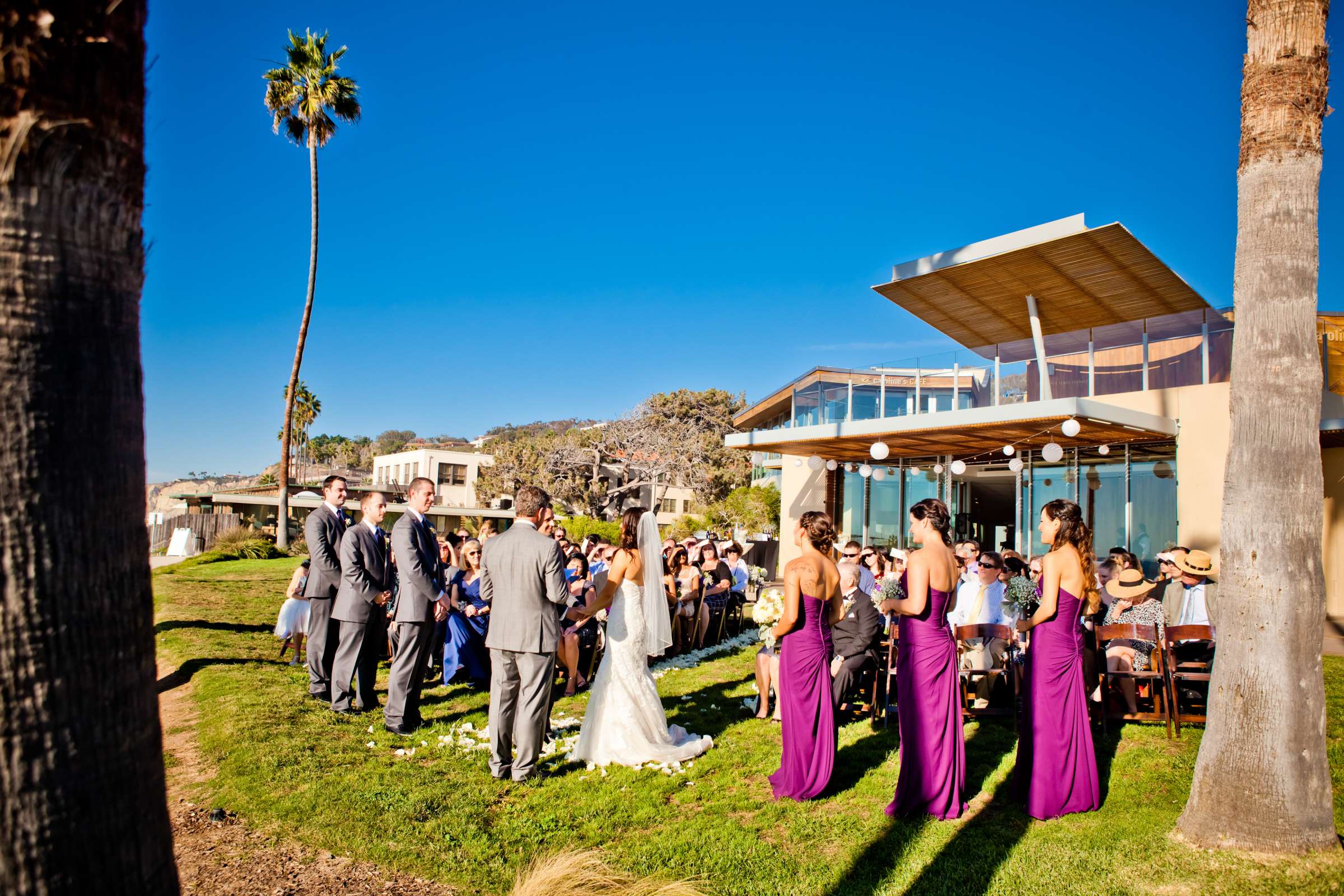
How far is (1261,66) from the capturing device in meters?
4.86

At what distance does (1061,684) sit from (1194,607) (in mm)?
4230

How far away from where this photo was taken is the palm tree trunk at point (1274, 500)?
14.6 ft

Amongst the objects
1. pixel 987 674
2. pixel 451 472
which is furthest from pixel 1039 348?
pixel 451 472

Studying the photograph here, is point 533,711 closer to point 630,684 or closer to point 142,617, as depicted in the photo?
point 630,684

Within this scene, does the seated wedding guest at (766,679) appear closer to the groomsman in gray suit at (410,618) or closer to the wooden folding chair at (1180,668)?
the groomsman in gray suit at (410,618)

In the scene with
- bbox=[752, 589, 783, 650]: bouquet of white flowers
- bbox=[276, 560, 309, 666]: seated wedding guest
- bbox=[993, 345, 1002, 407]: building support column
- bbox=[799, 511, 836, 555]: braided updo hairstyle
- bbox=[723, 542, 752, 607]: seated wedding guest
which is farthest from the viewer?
bbox=[993, 345, 1002, 407]: building support column

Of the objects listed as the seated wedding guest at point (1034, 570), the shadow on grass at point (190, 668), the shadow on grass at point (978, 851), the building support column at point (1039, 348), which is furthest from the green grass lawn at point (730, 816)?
the building support column at point (1039, 348)

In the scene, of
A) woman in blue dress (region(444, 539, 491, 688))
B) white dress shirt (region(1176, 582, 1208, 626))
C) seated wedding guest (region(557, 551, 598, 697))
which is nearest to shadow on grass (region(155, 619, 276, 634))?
woman in blue dress (region(444, 539, 491, 688))

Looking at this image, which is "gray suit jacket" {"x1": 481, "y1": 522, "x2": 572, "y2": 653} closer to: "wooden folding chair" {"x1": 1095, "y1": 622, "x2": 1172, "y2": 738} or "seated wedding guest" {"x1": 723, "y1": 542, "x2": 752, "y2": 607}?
"wooden folding chair" {"x1": 1095, "y1": 622, "x2": 1172, "y2": 738}

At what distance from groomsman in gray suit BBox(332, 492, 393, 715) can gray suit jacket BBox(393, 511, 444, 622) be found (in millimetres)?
445

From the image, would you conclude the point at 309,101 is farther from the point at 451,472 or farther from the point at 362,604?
the point at 451,472

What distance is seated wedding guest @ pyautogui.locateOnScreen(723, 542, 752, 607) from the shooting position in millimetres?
13305

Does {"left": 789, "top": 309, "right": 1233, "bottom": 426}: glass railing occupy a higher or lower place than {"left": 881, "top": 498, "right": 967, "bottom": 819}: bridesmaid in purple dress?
higher

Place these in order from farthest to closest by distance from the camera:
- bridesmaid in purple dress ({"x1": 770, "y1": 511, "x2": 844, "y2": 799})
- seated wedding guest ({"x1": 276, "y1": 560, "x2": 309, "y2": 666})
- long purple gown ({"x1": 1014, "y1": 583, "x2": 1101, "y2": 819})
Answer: seated wedding guest ({"x1": 276, "y1": 560, "x2": 309, "y2": 666}), bridesmaid in purple dress ({"x1": 770, "y1": 511, "x2": 844, "y2": 799}), long purple gown ({"x1": 1014, "y1": 583, "x2": 1101, "y2": 819})
